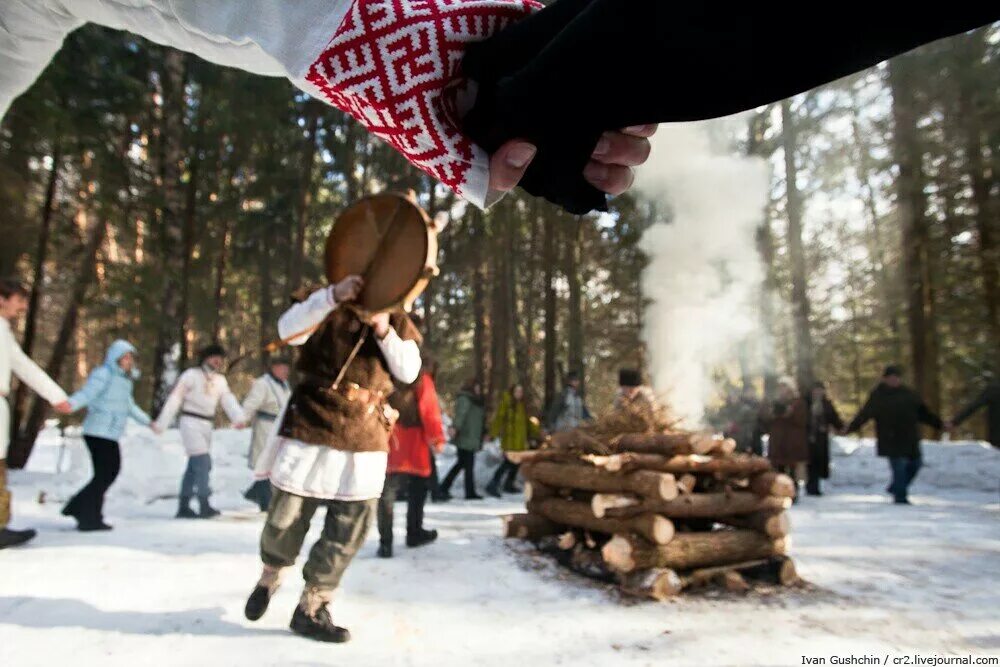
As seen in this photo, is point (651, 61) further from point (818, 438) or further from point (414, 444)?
point (818, 438)

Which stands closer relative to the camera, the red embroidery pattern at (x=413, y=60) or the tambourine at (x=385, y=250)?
the red embroidery pattern at (x=413, y=60)

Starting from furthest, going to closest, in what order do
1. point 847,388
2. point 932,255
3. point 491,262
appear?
1. point 847,388
2. point 491,262
3. point 932,255

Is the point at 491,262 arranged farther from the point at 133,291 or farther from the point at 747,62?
the point at 747,62

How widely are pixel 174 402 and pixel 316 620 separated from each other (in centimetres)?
471

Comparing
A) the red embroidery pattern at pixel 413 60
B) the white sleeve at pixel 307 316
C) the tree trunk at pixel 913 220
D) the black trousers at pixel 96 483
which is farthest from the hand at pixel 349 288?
the tree trunk at pixel 913 220

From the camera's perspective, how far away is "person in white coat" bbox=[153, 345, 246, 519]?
24.6ft

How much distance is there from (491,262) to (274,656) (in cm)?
1646

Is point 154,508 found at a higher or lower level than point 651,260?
lower

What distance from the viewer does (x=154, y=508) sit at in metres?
8.30

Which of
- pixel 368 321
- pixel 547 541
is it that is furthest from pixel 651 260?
pixel 368 321

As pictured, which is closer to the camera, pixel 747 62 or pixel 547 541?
pixel 747 62

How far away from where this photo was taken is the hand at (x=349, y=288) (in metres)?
3.33

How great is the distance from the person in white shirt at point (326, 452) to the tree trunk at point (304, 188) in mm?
12684

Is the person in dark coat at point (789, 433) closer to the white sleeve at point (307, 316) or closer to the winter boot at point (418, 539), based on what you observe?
the winter boot at point (418, 539)
